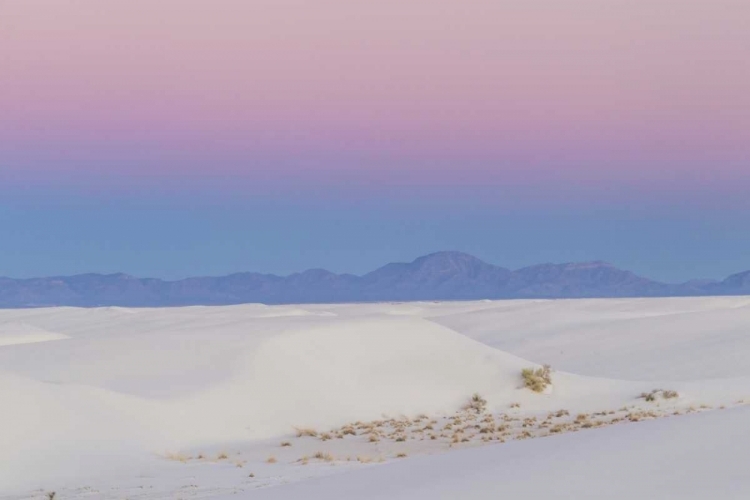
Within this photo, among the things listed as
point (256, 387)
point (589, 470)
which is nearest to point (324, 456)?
point (256, 387)

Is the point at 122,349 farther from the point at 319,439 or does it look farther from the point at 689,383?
the point at 689,383

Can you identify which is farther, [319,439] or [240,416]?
[240,416]

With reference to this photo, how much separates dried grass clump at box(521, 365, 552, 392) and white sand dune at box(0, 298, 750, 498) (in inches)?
9.7

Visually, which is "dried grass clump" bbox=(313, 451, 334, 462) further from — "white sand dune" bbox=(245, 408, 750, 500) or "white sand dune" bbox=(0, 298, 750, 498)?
"white sand dune" bbox=(245, 408, 750, 500)

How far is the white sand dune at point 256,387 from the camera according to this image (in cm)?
1622

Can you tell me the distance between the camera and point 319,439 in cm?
1989

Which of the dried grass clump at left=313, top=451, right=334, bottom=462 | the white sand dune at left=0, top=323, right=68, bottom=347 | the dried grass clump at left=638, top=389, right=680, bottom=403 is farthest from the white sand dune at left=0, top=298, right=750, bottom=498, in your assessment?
the white sand dune at left=0, top=323, right=68, bottom=347

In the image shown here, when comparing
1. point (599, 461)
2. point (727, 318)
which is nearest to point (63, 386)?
point (599, 461)

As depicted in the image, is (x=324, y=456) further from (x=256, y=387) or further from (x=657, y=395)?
(x=657, y=395)

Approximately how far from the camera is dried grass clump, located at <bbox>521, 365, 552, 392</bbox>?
26.2m

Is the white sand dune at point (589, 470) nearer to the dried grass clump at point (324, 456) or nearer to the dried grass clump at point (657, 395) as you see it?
the dried grass clump at point (324, 456)

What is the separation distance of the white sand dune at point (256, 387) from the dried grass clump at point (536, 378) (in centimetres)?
25

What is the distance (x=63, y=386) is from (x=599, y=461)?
13.6m

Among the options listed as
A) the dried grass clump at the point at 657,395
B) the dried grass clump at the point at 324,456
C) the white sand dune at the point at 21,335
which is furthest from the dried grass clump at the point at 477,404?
the white sand dune at the point at 21,335
